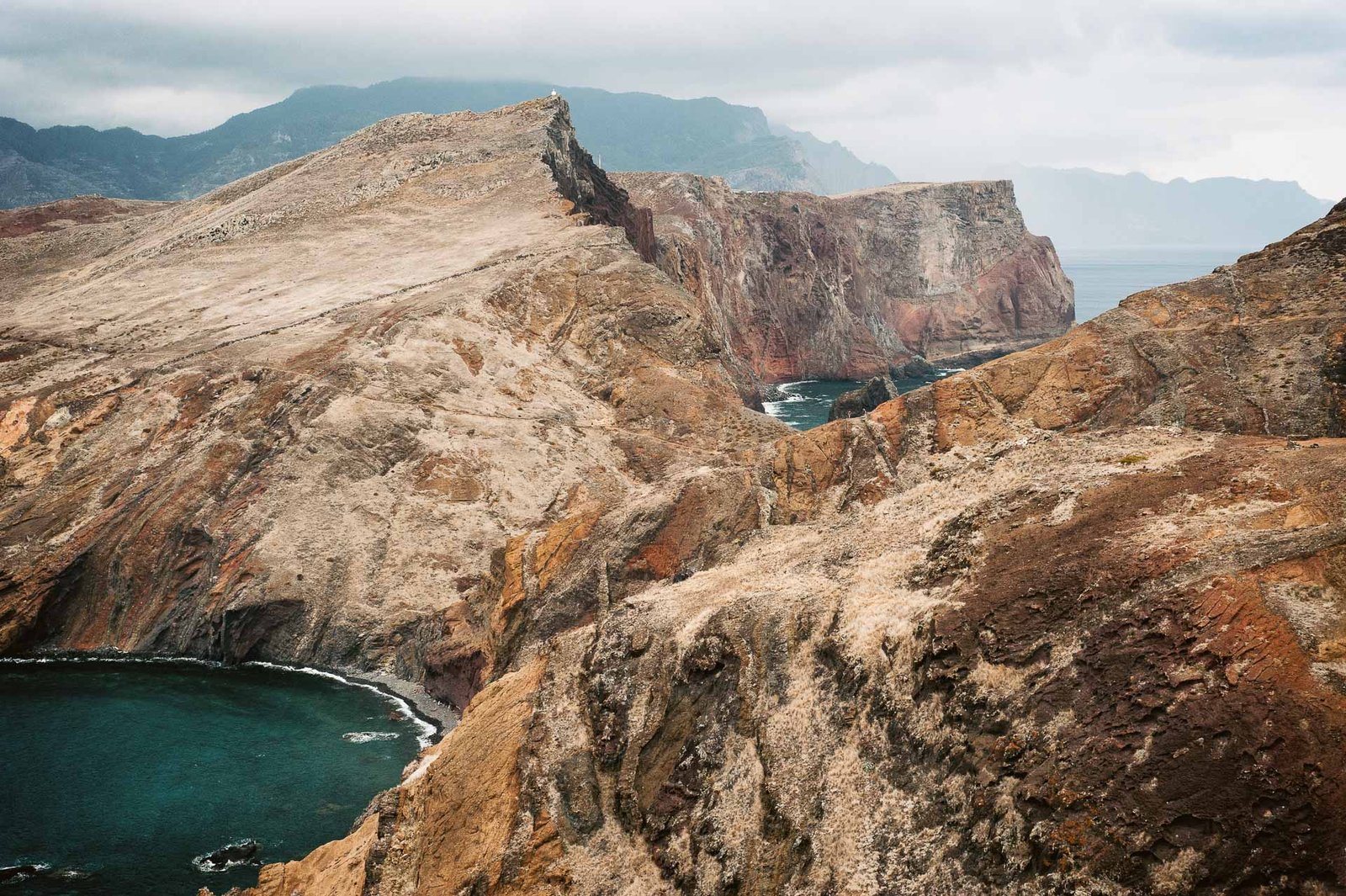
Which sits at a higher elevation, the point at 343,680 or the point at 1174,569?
the point at 1174,569

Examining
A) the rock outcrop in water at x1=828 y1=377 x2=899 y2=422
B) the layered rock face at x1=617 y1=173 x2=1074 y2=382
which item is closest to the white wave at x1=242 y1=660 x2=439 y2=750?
the rock outcrop in water at x1=828 y1=377 x2=899 y2=422

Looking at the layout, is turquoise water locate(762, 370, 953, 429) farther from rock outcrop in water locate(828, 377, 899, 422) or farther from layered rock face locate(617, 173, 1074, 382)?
layered rock face locate(617, 173, 1074, 382)

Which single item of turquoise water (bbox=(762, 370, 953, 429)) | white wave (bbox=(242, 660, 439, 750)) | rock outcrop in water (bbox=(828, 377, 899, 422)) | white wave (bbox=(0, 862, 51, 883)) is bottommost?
white wave (bbox=(242, 660, 439, 750))

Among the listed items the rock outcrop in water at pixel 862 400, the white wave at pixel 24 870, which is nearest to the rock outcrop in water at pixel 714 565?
the white wave at pixel 24 870

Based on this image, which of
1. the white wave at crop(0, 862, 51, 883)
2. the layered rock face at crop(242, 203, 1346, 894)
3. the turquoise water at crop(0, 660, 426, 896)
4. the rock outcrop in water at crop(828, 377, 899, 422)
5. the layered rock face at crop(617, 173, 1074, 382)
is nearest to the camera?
the layered rock face at crop(242, 203, 1346, 894)

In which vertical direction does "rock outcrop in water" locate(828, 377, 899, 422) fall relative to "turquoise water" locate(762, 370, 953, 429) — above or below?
above

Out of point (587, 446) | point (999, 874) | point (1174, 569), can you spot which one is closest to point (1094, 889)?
point (999, 874)

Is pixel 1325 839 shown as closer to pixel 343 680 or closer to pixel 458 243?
pixel 343 680
